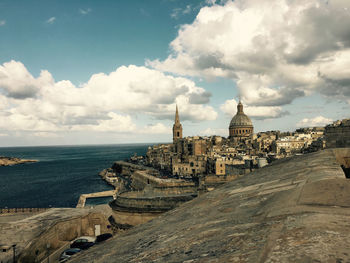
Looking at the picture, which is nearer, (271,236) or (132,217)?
(271,236)

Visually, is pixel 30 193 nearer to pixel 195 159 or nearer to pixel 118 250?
pixel 195 159

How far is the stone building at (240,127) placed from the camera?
11325 cm

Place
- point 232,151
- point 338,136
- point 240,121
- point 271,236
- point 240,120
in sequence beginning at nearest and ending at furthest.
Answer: point 271,236 → point 338,136 → point 232,151 → point 240,121 → point 240,120

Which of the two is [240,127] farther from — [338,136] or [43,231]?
[338,136]

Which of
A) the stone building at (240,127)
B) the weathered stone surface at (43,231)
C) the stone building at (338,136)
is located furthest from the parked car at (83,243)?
the stone building at (240,127)

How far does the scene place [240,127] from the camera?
114 metres

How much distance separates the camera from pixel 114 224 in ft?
56.6

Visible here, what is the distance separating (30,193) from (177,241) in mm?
70851

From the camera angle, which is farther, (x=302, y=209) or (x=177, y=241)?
(x=177, y=241)

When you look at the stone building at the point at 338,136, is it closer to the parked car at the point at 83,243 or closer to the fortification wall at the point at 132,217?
the fortification wall at the point at 132,217

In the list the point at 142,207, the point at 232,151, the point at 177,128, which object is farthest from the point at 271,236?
the point at 177,128

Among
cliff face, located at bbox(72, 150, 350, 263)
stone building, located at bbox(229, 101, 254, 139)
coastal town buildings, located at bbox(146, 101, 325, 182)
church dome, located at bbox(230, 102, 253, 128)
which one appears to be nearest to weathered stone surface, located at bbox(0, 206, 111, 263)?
cliff face, located at bbox(72, 150, 350, 263)

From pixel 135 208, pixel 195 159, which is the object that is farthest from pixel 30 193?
pixel 135 208

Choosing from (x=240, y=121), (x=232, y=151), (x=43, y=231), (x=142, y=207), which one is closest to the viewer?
(x=142, y=207)
